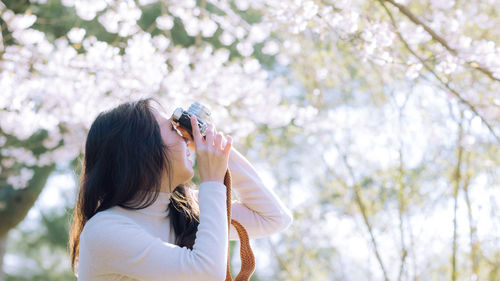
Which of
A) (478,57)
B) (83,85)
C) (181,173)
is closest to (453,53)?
(478,57)

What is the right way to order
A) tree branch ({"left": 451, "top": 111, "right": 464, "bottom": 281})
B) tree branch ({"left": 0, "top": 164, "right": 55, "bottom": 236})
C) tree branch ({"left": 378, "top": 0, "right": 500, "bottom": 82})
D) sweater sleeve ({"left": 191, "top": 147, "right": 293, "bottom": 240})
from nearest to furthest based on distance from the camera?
1. sweater sleeve ({"left": 191, "top": 147, "right": 293, "bottom": 240})
2. tree branch ({"left": 378, "top": 0, "right": 500, "bottom": 82})
3. tree branch ({"left": 451, "top": 111, "right": 464, "bottom": 281})
4. tree branch ({"left": 0, "top": 164, "right": 55, "bottom": 236})

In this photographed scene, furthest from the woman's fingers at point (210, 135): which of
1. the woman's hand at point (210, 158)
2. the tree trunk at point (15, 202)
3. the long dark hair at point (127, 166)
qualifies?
the tree trunk at point (15, 202)

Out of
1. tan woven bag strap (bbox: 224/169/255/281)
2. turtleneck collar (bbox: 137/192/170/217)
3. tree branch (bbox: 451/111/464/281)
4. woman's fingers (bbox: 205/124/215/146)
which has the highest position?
tree branch (bbox: 451/111/464/281)

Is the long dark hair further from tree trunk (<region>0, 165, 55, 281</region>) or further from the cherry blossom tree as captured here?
tree trunk (<region>0, 165, 55, 281</region>)

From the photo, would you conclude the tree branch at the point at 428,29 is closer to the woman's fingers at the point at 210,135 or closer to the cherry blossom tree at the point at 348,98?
the cherry blossom tree at the point at 348,98

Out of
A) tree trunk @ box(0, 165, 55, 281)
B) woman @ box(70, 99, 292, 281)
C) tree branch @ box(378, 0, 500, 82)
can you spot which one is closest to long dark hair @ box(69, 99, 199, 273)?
woman @ box(70, 99, 292, 281)

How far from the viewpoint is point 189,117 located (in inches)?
48.4

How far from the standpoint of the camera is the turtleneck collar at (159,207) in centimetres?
123

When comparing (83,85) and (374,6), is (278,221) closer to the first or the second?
(374,6)

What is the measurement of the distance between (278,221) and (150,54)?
2477 mm

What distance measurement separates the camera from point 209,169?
1177 millimetres

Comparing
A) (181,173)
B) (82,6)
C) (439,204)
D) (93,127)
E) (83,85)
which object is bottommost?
(83,85)

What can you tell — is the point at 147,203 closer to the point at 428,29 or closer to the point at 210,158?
the point at 210,158

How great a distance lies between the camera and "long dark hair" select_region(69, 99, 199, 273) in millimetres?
1215
